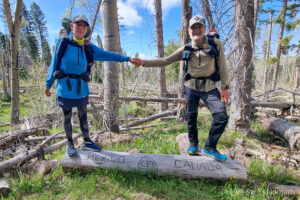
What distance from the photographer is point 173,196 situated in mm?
2510

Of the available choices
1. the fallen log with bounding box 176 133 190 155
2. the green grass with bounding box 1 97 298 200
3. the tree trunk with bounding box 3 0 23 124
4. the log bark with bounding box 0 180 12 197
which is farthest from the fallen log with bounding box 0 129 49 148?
the fallen log with bounding box 176 133 190 155

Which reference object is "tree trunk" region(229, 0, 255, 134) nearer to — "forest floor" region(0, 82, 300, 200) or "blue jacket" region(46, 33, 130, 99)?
"forest floor" region(0, 82, 300, 200)

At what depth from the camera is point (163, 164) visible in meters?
2.94

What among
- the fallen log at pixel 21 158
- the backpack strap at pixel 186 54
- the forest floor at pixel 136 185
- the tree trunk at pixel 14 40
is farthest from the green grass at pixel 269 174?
the tree trunk at pixel 14 40

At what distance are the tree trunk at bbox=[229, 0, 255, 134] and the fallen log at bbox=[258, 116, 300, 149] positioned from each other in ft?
3.03

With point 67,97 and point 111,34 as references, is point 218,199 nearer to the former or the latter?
point 67,97

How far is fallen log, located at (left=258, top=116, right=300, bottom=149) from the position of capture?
4.22 meters

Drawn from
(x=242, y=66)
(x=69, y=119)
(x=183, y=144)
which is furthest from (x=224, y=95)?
(x=69, y=119)

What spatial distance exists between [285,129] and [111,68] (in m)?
5.30

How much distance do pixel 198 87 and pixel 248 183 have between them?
5.97 ft

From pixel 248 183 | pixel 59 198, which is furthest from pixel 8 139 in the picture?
pixel 248 183

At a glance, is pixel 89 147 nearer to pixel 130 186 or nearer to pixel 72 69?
pixel 130 186

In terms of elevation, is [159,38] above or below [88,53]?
above

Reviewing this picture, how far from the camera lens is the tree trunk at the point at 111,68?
4488mm
